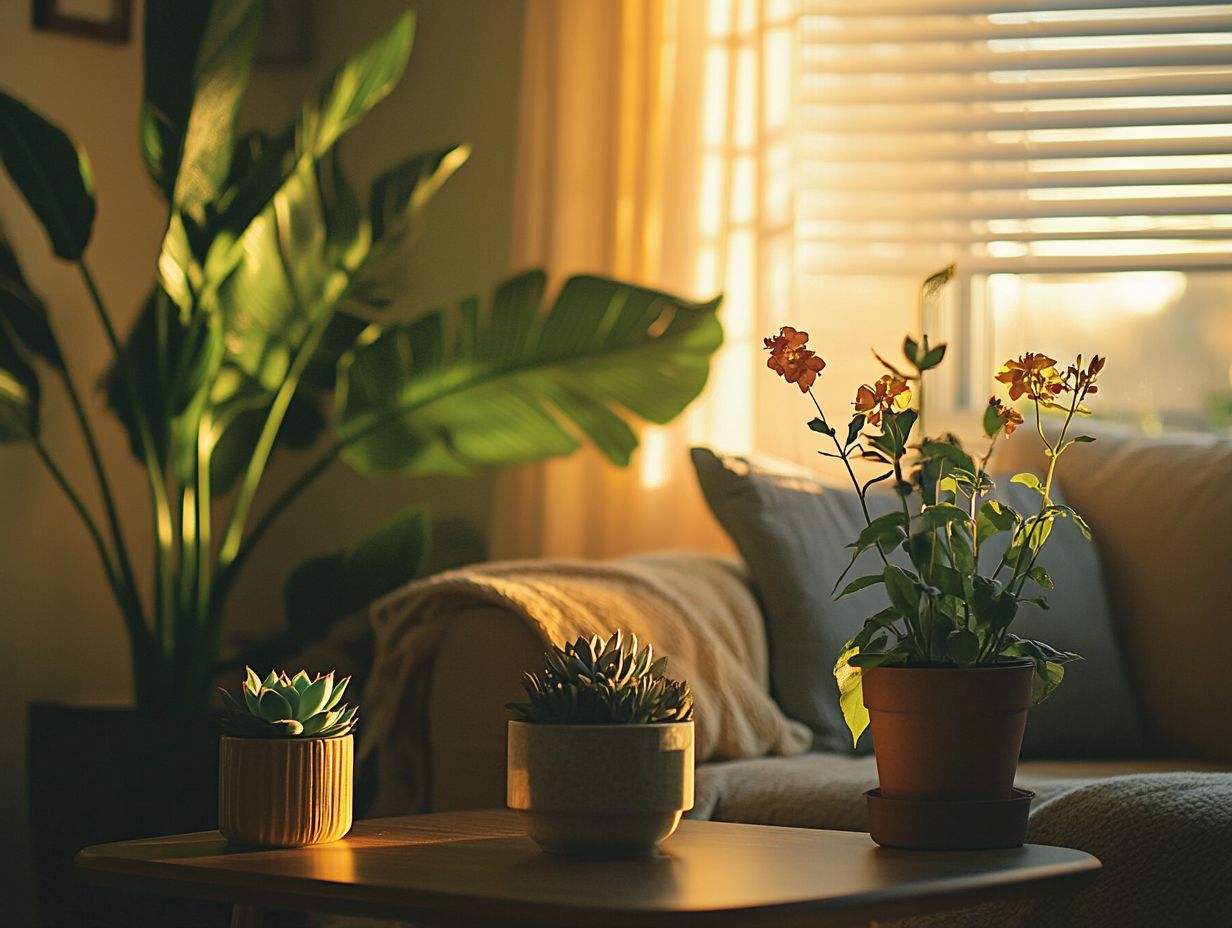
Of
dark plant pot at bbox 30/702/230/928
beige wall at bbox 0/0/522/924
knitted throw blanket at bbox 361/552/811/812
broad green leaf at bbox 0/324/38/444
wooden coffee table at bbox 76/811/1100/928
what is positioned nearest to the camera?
wooden coffee table at bbox 76/811/1100/928

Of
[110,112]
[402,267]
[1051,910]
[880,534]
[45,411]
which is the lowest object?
[1051,910]

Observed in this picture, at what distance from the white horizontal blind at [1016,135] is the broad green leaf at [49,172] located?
127 centimetres

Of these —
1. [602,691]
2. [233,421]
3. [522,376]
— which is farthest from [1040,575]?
[233,421]

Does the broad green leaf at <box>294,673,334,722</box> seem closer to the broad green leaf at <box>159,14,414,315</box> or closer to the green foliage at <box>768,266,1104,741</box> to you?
the green foliage at <box>768,266,1104,741</box>

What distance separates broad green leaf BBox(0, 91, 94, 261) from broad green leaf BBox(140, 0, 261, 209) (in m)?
0.10

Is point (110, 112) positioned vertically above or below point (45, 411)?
above

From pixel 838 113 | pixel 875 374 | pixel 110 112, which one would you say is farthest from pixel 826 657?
pixel 110 112

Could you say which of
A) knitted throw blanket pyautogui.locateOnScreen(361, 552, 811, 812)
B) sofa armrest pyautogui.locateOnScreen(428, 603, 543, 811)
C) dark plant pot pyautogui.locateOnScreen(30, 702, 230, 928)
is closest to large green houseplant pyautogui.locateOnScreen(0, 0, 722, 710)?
dark plant pot pyautogui.locateOnScreen(30, 702, 230, 928)

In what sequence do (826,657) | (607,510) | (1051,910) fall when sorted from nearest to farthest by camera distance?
(1051,910) < (826,657) < (607,510)

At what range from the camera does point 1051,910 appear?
146cm

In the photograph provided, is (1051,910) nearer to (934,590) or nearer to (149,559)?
(934,590)

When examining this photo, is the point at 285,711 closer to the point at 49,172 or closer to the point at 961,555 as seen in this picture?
the point at 961,555

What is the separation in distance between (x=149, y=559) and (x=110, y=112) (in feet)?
2.68

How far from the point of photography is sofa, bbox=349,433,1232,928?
1844 mm
